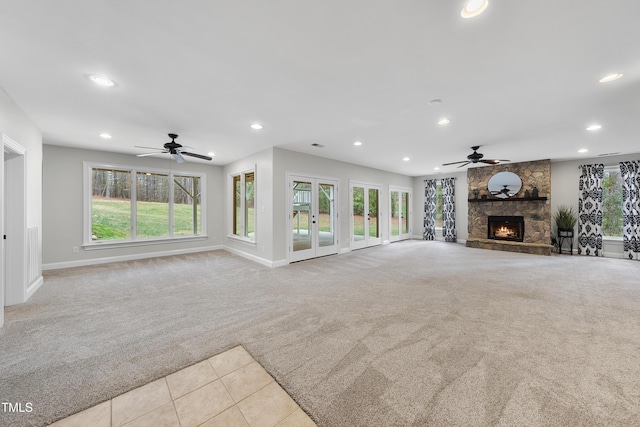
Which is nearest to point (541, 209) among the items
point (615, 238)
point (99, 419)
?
point (615, 238)

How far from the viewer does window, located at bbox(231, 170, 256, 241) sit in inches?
245

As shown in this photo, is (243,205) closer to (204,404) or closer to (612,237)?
(204,404)

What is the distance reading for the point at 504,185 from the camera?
24.3 ft

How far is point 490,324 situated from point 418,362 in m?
1.22

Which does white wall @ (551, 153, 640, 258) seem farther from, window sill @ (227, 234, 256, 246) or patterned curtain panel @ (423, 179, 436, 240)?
window sill @ (227, 234, 256, 246)


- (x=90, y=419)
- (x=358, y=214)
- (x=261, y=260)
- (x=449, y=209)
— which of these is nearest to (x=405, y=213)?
(x=449, y=209)

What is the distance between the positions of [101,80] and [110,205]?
4405 millimetres

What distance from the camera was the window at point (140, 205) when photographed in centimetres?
562

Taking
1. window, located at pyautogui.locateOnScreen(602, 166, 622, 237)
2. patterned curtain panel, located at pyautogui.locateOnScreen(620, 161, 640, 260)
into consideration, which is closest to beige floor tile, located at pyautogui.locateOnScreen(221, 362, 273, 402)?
patterned curtain panel, located at pyautogui.locateOnScreen(620, 161, 640, 260)

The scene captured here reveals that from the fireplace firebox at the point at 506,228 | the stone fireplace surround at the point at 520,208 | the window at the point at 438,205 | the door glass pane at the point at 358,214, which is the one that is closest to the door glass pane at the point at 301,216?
the door glass pane at the point at 358,214

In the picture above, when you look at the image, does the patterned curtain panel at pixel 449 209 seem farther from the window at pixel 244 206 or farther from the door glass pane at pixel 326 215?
the window at pixel 244 206

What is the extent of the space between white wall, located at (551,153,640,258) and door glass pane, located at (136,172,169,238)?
10768 millimetres

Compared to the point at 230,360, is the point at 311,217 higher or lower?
higher

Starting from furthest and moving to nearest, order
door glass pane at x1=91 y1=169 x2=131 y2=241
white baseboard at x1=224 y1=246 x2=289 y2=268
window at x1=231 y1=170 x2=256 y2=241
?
window at x1=231 y1=170 x2=256 y2=241
door glass pane at x1=91 y1=169 x2=131 y2=241
white baseboard at x1=224 y1=246 x2=289 y2=268
